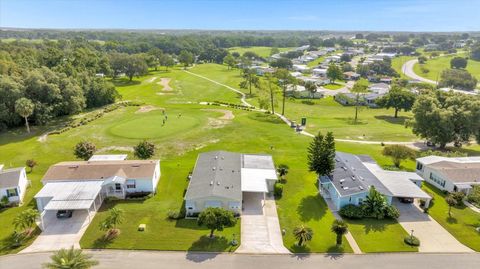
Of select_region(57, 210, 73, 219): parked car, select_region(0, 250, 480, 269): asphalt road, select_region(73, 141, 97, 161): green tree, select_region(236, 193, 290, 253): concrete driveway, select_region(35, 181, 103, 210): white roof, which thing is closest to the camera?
select_region(0, 250, 480, 269): asphalt road

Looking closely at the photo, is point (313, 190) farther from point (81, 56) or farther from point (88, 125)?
point (81, 56)

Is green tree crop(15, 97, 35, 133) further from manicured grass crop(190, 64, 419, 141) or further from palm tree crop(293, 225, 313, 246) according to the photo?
palm tree crop(293, 225, 313, 246)

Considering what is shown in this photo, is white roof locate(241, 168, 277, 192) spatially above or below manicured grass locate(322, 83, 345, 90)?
below

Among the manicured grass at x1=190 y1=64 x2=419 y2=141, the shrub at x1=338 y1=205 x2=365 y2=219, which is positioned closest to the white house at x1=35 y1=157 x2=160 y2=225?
the shrub at x1=338 y1=205 x2=365 y2=219

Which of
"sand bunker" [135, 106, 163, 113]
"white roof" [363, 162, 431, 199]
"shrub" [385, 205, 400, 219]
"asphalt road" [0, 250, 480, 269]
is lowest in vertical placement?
"asphalt road" [0, 250, 480, 269]

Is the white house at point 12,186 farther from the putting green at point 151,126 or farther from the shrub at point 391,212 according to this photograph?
the shrub at point 391,212

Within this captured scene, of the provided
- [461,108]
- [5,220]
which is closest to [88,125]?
[5,220]
